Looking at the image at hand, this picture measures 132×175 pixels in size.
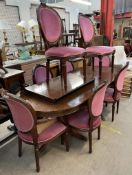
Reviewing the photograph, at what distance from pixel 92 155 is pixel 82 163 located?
190 mm

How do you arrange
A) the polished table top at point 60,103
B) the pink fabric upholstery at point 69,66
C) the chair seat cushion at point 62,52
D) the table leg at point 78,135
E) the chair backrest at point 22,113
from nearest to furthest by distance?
the chair backrest at point 22,113 < the polished table top at point 60,103 < the chair seat cushion at point 62,52 < the table leg at point 78,135 < the pink fabric upholstery at point 69,66

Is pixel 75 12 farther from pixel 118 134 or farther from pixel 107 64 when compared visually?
pixel 118 134

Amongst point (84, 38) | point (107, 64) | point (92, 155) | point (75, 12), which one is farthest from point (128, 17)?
point (92, 155)

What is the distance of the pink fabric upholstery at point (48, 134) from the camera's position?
5.95 feet

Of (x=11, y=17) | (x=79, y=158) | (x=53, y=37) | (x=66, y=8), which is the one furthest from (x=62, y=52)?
(x=66, y=8)

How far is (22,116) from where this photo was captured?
1.70 meters

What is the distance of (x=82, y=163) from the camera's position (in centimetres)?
199

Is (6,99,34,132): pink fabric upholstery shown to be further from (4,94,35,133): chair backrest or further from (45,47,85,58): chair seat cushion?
(45,47,85,58): chair seat cushion

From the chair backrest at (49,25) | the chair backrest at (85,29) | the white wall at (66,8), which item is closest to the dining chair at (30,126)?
the chair backrest at (49,25)

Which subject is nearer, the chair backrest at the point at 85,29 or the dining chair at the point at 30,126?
the dining chair at the point at 30,126

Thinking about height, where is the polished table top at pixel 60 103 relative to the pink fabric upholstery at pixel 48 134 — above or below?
above

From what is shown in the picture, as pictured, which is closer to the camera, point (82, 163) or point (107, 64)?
point (82, 163)

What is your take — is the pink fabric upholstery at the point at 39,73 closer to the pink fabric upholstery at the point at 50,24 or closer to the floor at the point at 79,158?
the pink fabric upholstery at the point at 50,24

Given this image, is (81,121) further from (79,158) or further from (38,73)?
(38,73)
